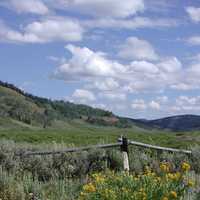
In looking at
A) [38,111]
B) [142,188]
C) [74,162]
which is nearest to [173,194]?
[142,188]

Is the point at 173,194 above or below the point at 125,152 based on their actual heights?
below

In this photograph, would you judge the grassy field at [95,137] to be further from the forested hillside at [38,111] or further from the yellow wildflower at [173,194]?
the forested hillside at [38,111]

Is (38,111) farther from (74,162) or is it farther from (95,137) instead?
(74,162)

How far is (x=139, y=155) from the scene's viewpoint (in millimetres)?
12578

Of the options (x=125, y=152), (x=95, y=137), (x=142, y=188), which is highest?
(x=95, y=137)

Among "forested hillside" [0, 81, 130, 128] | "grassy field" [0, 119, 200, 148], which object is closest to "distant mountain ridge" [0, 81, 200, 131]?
"forested hillside" [0, 81, 130, 128]

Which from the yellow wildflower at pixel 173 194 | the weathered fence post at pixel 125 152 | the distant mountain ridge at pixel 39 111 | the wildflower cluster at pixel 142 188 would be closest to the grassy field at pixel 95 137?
the weathered fence post at pixel 125 152

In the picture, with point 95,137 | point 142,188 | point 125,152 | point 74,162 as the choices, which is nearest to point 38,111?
point 95,137

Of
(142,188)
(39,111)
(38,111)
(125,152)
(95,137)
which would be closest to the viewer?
(142,188)

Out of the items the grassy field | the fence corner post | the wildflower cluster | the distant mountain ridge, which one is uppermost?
the distant mountain ridge

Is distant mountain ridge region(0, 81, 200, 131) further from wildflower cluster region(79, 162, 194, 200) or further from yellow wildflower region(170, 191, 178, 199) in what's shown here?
yellow wildflower region(170, 191, 178, 199)

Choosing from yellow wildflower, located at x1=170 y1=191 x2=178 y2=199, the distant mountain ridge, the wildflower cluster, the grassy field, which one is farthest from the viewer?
the distant mountain ridge

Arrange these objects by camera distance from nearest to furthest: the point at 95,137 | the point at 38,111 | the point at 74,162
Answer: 1. the point at 74,162
2. the point at 95,137
3. the point at 38,111

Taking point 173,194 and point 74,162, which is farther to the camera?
point 74,162
